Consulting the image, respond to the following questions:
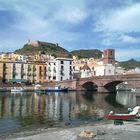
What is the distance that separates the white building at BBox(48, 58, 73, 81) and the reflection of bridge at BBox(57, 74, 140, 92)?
1591 centimetres

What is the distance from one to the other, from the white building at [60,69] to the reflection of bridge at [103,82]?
15909mm

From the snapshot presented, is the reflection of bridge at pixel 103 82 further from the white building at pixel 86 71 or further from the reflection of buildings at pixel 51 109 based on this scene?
the white building at pixel 86 71

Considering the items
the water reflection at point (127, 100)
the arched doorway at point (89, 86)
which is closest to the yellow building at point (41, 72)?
the arched doorway at point (89, 86)

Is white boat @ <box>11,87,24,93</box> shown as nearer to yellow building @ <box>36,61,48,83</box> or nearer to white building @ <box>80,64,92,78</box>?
yellow building @ <box>36,61,48,83</box>

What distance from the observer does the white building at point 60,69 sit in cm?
15462

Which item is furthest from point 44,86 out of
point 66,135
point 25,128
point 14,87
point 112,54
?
point 66,135

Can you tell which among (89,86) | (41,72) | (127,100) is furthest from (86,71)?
(127,100)

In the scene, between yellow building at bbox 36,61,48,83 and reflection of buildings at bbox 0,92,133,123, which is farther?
yellow building at bbox 36,61,48,83

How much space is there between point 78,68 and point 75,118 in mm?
141670

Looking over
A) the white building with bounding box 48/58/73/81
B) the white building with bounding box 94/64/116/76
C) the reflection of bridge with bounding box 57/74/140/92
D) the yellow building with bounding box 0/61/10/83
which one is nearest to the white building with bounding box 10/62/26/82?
the yellow building with bounding box 0/61/10/83

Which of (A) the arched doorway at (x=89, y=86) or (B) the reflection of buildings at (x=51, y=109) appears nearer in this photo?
(B) the reflection of buildings at (x=51, y=109)

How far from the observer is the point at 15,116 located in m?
51.6

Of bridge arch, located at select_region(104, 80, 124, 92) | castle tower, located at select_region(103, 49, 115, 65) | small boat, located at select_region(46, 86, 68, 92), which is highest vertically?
castle tower, located at select_region(103, 49, 115, 65)

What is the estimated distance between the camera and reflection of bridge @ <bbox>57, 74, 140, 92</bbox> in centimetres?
10969
